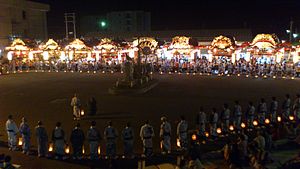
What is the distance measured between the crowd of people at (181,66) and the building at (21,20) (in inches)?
326

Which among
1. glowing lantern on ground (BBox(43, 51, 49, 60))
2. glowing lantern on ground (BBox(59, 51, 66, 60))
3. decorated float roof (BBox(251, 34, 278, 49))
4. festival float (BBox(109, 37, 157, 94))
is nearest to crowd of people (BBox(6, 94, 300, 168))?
festival float (BBox(109, 37, 157, 94))

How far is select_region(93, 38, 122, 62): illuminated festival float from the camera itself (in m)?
37.9

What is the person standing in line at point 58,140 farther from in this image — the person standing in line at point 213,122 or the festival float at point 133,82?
the festival float at point 133,82

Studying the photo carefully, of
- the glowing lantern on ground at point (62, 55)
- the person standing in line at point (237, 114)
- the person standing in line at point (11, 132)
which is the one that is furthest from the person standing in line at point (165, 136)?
the glowing lantern on ground at point (62, 55)

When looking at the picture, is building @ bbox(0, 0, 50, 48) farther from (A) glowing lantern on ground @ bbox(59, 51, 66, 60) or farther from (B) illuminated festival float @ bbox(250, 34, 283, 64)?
(B) illuminated festival float @ bbox(250, 34, 283, 64)

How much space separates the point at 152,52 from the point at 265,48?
34.8 feet

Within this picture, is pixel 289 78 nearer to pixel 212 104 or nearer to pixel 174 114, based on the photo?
pixel 212 104

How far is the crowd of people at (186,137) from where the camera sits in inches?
404

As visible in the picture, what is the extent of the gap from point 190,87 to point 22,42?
22993 millimetres

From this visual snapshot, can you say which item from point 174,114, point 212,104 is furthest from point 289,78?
point 174,114

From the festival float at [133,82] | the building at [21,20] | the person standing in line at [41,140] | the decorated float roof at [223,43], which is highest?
the building at [21,20]

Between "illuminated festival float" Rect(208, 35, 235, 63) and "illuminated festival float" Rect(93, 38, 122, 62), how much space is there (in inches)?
395

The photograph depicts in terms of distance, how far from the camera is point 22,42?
40531 mm

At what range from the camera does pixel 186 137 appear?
12.2 metres
